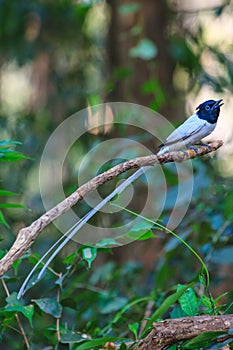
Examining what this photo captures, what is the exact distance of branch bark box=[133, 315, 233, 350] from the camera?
1.43 metres

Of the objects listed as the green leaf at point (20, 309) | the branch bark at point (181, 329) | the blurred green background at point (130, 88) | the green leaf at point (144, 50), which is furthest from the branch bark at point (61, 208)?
the green leaf at point (144, 50)

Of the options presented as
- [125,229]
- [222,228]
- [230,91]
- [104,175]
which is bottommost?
[222,228]

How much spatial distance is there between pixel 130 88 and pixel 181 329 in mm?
2899

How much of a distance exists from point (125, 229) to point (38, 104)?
392cm

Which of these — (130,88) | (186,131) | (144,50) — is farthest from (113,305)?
(130,88)

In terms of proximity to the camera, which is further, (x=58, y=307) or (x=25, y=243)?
(x=58, y=307)

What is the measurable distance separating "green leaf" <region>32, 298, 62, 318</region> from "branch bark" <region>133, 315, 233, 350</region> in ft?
1.51

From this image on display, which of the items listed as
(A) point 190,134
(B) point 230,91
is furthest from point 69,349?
(B) point 230,91

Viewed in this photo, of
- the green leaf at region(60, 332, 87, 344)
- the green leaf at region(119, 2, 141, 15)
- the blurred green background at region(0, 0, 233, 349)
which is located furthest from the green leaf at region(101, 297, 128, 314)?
the green leaf at region(119, 2, 141, 15)

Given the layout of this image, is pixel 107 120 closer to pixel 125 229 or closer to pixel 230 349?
pixel 125 229

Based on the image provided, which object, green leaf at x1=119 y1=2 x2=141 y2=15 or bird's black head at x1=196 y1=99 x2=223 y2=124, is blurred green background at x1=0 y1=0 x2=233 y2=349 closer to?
green leaf at x1=119 y1=2 x2=141 y2=15

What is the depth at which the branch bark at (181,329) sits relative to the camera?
1.43 metres

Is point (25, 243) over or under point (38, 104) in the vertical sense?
under

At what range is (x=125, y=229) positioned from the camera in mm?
2453
